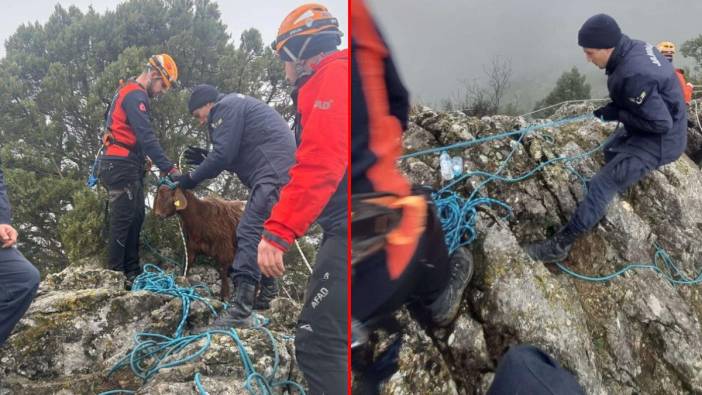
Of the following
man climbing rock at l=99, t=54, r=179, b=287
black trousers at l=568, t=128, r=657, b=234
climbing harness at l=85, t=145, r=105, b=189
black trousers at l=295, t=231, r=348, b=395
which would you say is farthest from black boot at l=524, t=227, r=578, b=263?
climbing harness at l=85, t=145, r=105, b=189

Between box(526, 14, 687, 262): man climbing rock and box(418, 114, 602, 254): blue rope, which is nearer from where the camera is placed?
box(418, 114, 602, 254): blue rope

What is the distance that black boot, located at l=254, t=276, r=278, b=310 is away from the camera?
3.92ft

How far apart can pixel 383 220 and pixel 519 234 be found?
1380 millimetres

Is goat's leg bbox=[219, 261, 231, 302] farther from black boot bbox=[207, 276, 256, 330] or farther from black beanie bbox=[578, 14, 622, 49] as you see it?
black beanie bbox=[578, 14, 622, 49]

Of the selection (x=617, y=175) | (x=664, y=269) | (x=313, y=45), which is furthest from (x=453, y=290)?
(x=617, y=175)

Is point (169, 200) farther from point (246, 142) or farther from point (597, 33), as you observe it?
point (597, 33)

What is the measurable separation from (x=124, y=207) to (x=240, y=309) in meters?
0.56

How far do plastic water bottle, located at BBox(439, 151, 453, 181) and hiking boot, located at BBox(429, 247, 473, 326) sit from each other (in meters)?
0.19

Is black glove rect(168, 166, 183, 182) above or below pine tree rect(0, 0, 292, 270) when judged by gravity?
below

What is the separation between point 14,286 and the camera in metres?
1.93

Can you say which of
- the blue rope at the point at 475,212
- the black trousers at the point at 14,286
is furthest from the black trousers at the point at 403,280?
the black trousers at the point at 14,286

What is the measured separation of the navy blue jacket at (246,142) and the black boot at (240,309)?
1.14ft

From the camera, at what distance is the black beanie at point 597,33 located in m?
1.29

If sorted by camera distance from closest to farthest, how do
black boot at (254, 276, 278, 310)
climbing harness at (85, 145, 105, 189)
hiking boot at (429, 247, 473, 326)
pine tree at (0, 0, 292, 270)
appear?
hiking boot at (429, 247, 473, 326), black boot at (254, 276, 278, 310), pine tree at (0, 0, 292, 270), climbing harness at (85, 145, 105, 189)
